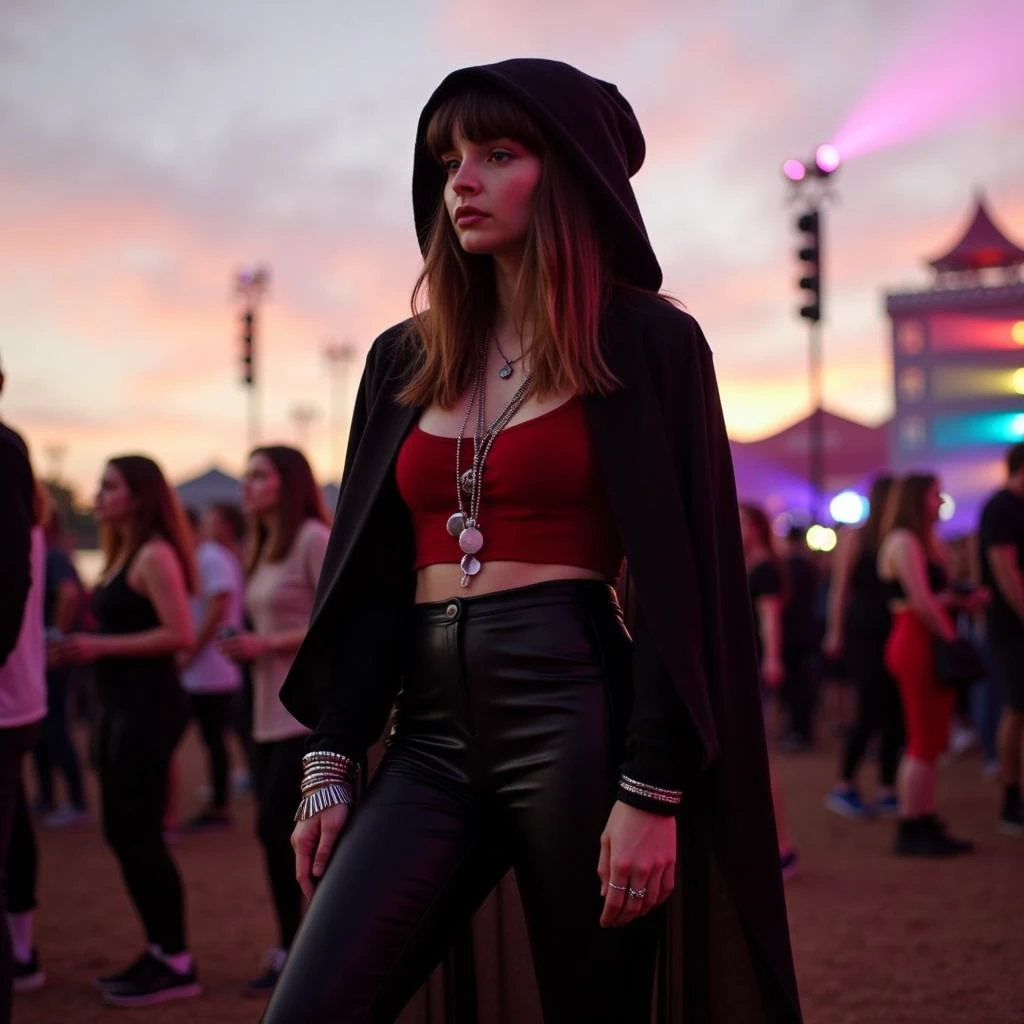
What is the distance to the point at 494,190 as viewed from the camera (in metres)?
2.32

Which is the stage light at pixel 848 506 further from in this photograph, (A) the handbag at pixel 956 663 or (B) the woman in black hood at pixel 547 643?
(B) the woman in black hood at pixel 547 643

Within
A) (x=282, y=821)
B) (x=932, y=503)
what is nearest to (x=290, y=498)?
(x=282, y=821)

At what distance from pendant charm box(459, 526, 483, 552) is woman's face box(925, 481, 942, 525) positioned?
6.08 metres

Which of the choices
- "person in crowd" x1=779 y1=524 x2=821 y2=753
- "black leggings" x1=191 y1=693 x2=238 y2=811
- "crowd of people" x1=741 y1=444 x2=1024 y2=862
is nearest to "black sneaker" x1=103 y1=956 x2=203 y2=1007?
"crowd of people" x1=741 y1=444 x2=1024 y2=862

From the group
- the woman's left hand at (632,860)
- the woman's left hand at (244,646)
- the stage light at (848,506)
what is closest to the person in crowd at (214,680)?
the woman's left hand at (244,646)

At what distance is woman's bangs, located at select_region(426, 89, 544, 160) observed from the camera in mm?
2291

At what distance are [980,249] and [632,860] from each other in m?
68.0

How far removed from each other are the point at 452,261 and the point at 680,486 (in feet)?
2.18

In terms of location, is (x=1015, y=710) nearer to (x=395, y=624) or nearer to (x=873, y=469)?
(x=395, y=624)

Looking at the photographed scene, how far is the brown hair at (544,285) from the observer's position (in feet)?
7.42

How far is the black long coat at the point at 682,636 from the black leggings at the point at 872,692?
6.78 m

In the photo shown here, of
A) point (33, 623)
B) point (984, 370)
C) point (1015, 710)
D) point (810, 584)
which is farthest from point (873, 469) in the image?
point (33, 623)

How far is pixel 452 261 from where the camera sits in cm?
253

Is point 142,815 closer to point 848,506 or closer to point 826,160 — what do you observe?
point 826,160
